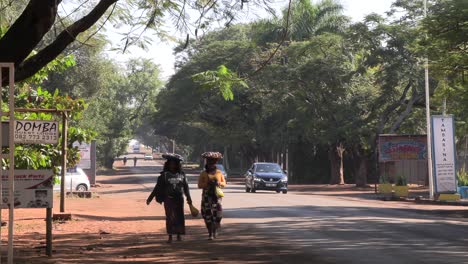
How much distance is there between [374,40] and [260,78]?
11565mm

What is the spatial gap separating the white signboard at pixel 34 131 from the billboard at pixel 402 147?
85.2 ft

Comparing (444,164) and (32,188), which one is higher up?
(444,164)

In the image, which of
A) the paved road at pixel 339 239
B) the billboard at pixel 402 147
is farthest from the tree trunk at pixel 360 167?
the paved road at pixel 339 239

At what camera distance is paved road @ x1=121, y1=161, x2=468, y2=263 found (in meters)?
10.4

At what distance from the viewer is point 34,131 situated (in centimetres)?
1024

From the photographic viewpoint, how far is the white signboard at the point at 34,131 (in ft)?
33.1

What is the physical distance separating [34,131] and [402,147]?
2728cm

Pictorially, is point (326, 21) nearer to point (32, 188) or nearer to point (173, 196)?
point (173, 196)

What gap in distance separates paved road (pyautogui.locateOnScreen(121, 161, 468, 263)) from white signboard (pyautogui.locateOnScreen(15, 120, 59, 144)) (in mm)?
3333

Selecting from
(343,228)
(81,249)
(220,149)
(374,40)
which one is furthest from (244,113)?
(81,249)

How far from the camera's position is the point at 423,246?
1167 cm

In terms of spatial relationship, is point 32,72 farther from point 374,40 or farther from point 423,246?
point 374,40

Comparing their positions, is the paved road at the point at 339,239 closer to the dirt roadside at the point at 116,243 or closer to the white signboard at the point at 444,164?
the dirt roadside at the point at 116,243

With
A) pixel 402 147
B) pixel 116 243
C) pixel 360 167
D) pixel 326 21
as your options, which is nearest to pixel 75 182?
pixel 402 147
